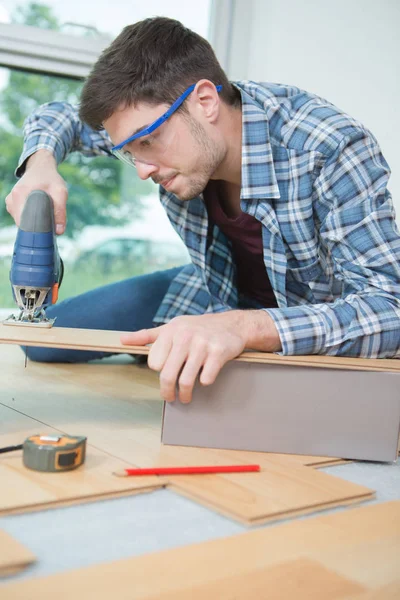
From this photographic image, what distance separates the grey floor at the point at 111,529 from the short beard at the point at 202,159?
93 centimetres

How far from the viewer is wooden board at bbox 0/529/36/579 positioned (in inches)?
34.8

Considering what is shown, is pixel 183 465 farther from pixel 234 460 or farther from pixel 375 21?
pixel 375 21

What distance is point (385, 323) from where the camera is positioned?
1542mm

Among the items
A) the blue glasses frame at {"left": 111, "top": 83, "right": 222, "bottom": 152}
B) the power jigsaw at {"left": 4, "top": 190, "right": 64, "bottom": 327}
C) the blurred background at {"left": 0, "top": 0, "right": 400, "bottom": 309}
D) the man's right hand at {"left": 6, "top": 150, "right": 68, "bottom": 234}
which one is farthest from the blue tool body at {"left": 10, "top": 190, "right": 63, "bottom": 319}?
the blurred background at {"left": 0, "top": 0, "right": 400, "bottom": 309}

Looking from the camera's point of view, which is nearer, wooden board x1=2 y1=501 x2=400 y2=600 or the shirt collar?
wooden board x1=2 y1=501 x2=400 y2=600

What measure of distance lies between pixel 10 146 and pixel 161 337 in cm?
229

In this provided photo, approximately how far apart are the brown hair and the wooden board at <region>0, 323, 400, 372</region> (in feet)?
2.02

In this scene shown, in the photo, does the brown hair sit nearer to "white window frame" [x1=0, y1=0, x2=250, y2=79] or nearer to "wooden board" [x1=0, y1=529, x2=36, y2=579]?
"wooden board" [x1=0, y1=529, x2=36, y2=579]

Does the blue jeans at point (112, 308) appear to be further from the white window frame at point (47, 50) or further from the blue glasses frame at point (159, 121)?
the white window frame at point (47, 50)

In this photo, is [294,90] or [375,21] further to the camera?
[375,21]

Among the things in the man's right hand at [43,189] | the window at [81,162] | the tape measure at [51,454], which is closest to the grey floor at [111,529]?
the tape measure at [51,454]

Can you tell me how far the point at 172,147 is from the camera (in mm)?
1789

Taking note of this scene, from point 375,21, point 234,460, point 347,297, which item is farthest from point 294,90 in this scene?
point 234,460

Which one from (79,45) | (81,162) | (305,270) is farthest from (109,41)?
(305,270)
